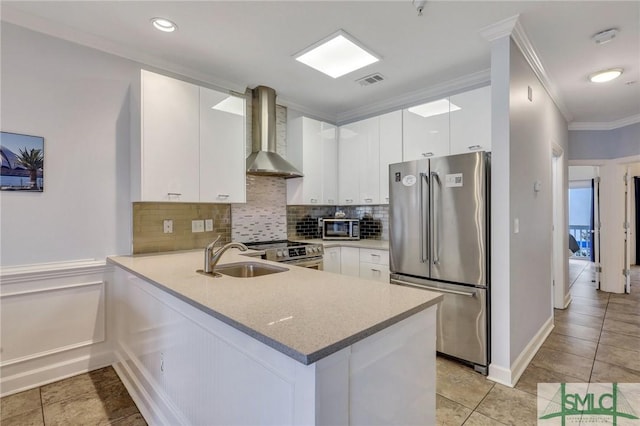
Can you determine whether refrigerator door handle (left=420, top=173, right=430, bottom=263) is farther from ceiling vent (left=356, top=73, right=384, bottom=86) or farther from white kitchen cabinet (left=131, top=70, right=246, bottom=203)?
white kitchen cabinet (left=131, top=70, right=246, bottom=203)

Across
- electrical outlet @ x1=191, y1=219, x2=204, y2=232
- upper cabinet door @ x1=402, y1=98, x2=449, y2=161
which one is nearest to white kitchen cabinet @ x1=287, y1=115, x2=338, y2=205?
upper cabinet door @ x1=402, y1=98, x2=449, y2=161

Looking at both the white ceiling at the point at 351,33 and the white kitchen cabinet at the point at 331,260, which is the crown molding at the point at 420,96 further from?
the white kitchen cabinet at the point at 331,260

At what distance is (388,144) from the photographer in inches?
143

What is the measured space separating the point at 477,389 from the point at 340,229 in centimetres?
226

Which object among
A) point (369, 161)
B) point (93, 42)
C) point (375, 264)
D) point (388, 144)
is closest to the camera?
point (93, 42)

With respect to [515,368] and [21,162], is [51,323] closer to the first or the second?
[21,162]

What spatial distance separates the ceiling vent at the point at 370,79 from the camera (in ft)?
10.0

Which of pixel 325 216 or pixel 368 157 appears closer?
pixel 368 157

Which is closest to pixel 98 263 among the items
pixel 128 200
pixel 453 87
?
pixel 128 200

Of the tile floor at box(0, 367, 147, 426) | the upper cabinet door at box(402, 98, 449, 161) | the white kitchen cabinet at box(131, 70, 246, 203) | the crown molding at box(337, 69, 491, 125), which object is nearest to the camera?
the tile floor at box(0, 367, 147, 426)

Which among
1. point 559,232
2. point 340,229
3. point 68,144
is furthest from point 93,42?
point 559,232

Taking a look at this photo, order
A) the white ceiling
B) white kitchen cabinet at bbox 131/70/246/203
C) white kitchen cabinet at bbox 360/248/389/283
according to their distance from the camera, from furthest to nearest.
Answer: white kitchen cabinet at bbox 360/248/389/283, white kitchen cabinet at bbox 131/70/246/203, the white ceiling

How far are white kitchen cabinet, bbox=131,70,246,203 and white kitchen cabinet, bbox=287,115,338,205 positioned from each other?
2.91ft

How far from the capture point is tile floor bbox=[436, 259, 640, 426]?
1.94m
